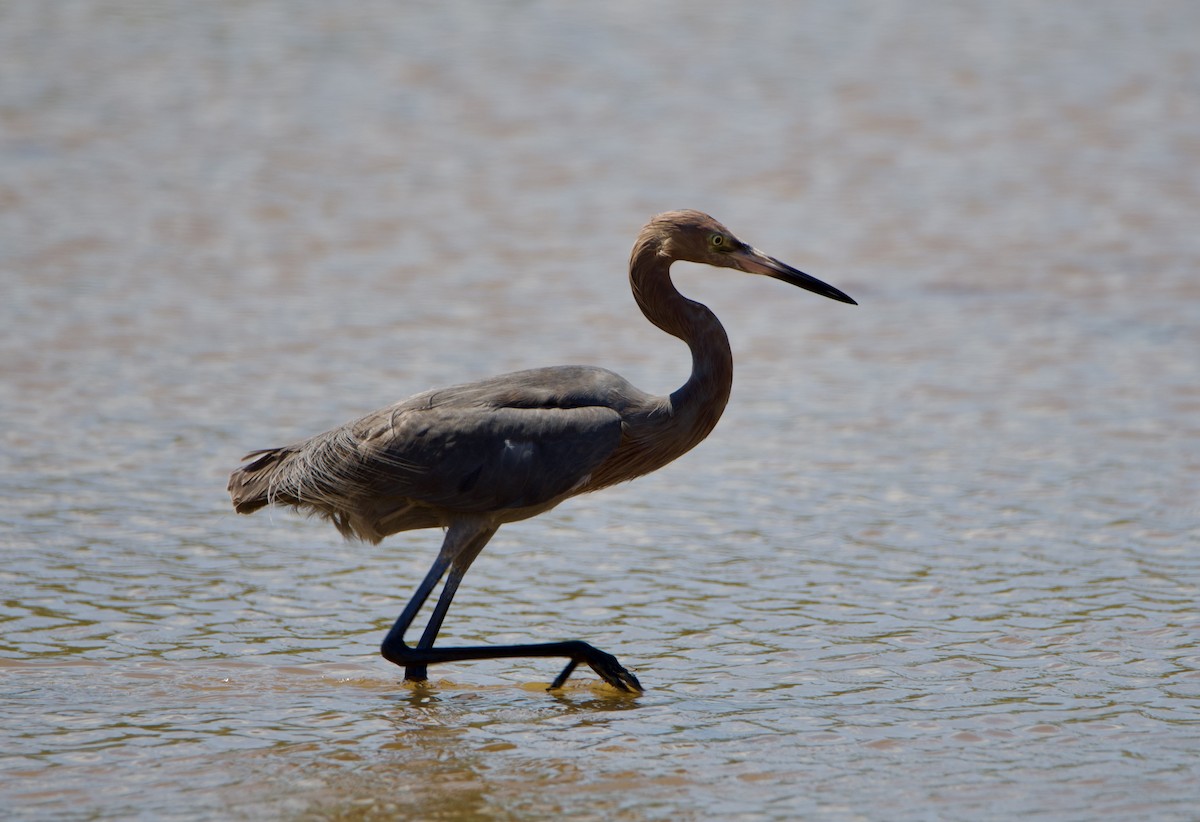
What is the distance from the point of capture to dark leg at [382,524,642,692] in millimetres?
6401

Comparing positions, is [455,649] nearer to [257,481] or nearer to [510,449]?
[510,449]

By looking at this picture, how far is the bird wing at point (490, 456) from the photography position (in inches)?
256

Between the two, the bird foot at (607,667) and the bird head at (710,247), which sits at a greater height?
the bird head at (710,247)

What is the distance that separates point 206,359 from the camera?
38.0 feet

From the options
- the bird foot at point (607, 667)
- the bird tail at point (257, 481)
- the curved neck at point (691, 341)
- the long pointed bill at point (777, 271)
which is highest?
the long pointed bill at point (777, 271)

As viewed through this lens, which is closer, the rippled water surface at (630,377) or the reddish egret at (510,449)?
the rippled water surface at (630,377)

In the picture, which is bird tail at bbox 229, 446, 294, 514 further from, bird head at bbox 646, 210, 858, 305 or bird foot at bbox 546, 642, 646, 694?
bird head at bbox 646, 210, 858, 305

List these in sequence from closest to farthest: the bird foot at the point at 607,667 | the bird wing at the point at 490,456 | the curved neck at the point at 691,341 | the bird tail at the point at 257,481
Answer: the bird foot at the point at 607,667 → the bird wing at the point at 490,456 → the curved neck at the point at 691,341 → the bird tail at the point at 257,481

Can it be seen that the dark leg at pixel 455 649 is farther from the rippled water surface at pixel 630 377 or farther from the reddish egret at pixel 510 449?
the rippled water surface at pixel 630 377

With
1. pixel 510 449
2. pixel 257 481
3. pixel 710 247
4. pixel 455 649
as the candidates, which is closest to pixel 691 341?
pixel 710 247

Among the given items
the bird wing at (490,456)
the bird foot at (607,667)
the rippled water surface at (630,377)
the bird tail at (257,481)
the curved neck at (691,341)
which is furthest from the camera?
the bird tail at (257,481)

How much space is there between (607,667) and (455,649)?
2.07 ft

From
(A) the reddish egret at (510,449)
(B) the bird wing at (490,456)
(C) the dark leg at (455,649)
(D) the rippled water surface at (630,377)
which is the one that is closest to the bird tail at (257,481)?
(A) the reddish egret at (510,449)

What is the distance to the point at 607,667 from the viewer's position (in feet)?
20.9
